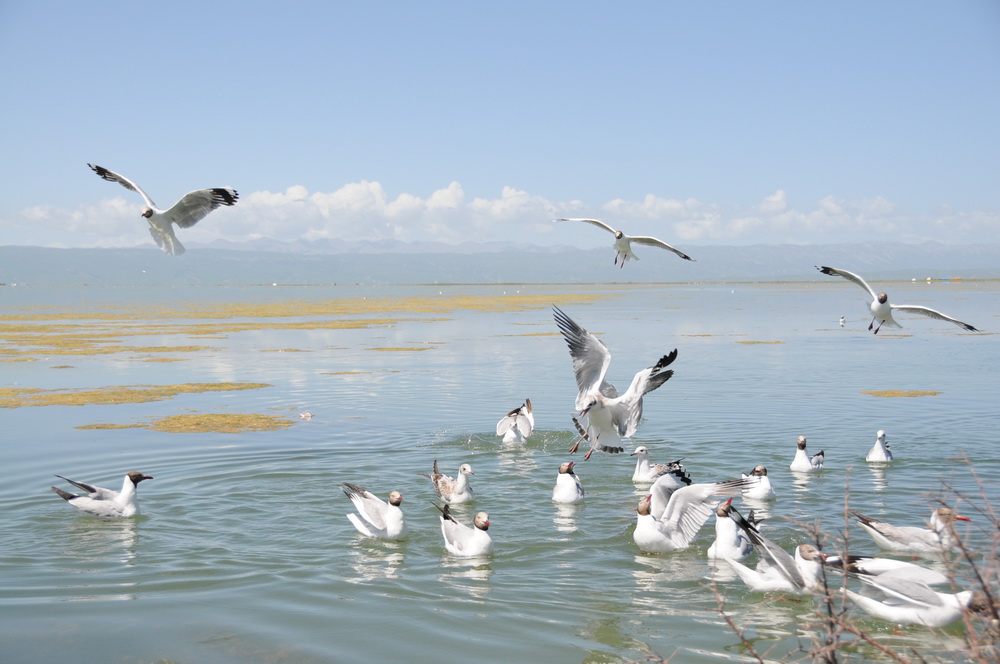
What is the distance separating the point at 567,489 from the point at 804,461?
3996 millimetres

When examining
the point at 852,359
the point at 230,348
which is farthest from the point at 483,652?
the point at 230,348

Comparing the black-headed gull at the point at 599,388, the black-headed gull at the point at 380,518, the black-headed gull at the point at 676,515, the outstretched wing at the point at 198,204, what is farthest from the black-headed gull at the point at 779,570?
the outstretched wing at the point at 198,204

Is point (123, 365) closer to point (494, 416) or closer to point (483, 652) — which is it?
point (494, 416)

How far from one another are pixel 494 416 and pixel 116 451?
25.0 ft

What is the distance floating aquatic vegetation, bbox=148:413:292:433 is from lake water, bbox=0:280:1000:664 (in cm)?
58

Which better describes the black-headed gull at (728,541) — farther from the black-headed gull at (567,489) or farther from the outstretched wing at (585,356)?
the outstretched wing at (585,356)

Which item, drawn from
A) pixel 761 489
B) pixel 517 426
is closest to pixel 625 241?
pixel 517 426

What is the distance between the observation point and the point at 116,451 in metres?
16.3

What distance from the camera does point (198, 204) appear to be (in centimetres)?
1407

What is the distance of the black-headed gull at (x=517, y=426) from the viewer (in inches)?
658

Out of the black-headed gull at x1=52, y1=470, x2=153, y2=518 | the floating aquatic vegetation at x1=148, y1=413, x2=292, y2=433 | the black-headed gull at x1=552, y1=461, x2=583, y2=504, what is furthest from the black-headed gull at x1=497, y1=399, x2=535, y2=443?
the black-headed gull at x1=52, y1=470, x2=153, y2=518

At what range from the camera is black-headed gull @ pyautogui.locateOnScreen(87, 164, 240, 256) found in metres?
13.8

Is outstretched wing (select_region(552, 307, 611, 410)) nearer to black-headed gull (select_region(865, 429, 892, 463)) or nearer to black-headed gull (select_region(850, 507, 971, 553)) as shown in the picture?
black-headed gull (select_region(850, 507, 971, 553))

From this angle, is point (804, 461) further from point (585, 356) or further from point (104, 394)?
point (104, 394)
